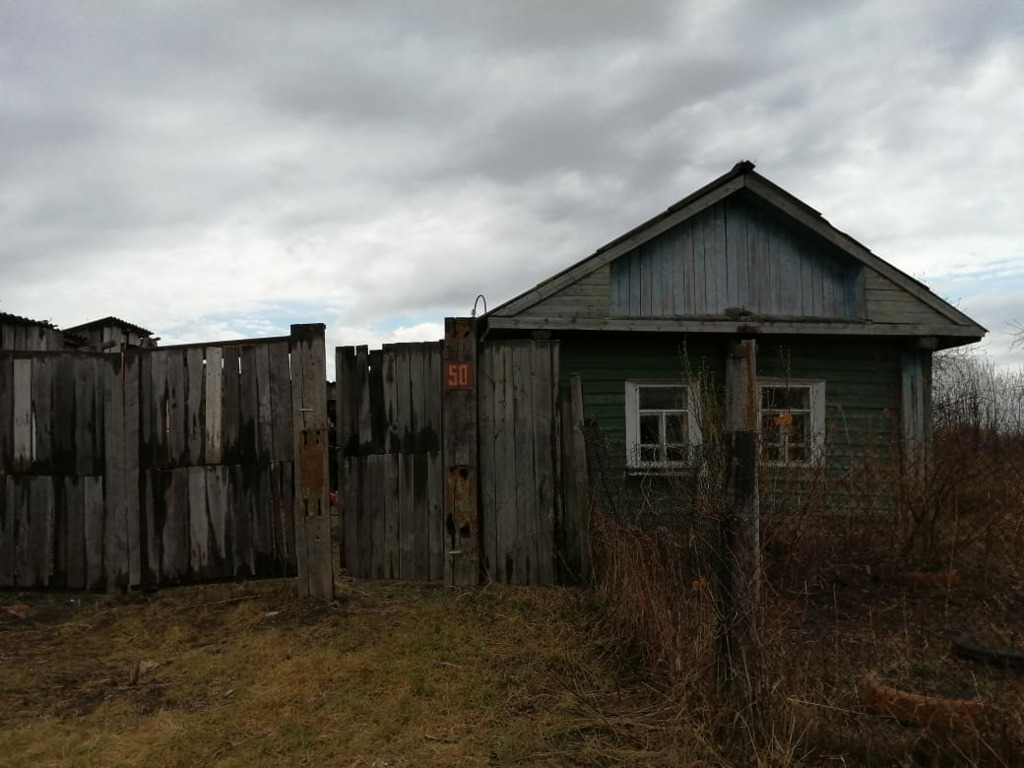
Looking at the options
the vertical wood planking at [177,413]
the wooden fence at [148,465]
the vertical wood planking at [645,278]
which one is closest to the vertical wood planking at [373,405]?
the wooden fence at [148,465]

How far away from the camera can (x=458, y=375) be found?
237 inches

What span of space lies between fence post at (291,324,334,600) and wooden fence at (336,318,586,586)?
1.04 feet

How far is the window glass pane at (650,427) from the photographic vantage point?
10435 millimetres

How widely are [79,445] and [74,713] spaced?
264cm

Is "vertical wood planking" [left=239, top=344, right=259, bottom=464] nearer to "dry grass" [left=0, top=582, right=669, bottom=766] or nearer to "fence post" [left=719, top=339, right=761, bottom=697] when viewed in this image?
"dry grass" [left=0, top=582, right=669, bottom=766]

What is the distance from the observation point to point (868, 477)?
247 inches

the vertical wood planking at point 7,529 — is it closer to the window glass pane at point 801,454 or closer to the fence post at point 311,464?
the fence post at point 311,464

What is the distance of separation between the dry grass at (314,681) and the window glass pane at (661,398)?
514 centimetres

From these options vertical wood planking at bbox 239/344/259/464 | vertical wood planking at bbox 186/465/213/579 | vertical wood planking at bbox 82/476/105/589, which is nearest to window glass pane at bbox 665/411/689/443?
vertical wood planking at bbox 239/344/259/464

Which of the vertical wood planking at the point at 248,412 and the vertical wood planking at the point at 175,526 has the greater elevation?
the vertical wood planking at the point at 248,412

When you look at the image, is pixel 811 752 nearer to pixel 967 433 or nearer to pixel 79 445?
pixel 967 433

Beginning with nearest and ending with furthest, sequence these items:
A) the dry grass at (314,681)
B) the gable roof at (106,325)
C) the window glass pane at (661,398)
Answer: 1. the dry grass at (314,681)
2. the window glass pane at (661,398)
3. the gable roof at (106,325)

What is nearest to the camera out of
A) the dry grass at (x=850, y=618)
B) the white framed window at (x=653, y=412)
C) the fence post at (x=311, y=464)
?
the dry grass at (x=850, y=618)

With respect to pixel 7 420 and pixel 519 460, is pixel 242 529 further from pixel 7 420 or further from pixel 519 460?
pixel 519 460
